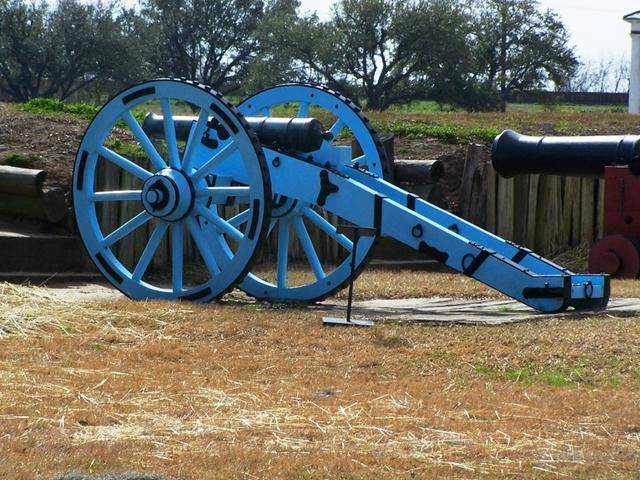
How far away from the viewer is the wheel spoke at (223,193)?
Result: 1164 cm

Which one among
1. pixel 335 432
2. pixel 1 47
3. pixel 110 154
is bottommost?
pixel 335 432

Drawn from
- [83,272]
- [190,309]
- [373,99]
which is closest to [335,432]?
[190,309]

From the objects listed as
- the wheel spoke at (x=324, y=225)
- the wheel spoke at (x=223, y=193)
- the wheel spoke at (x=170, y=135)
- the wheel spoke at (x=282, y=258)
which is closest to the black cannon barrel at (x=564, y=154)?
the wheel spoke at (x=324, y=225)

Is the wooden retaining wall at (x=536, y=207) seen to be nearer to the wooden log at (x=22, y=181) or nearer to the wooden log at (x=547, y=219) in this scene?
the wooden log at (x=547, y=219)

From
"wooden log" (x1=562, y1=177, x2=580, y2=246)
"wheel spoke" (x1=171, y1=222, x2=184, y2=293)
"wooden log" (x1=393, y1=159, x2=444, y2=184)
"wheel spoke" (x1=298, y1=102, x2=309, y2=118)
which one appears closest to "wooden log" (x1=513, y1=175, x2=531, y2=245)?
"wooden log" (x1=562, y1=177, x2=580, y2=246)

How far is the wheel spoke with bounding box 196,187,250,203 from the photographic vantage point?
458 inches

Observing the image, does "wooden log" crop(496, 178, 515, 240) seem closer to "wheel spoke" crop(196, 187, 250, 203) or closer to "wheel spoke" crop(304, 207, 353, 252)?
"wheel spoke" crop(304, 207, 353, 252)

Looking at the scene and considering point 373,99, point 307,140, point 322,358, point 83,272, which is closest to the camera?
point 322,358

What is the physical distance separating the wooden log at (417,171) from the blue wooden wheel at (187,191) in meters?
4.59

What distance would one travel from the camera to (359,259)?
41.4ft

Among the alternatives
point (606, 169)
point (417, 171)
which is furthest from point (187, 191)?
point (417, 171)

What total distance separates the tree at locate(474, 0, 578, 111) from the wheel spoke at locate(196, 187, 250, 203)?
4102cm

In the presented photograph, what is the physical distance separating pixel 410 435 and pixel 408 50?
44.6 metres

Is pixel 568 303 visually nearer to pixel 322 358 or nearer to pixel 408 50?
pixel 322 358
